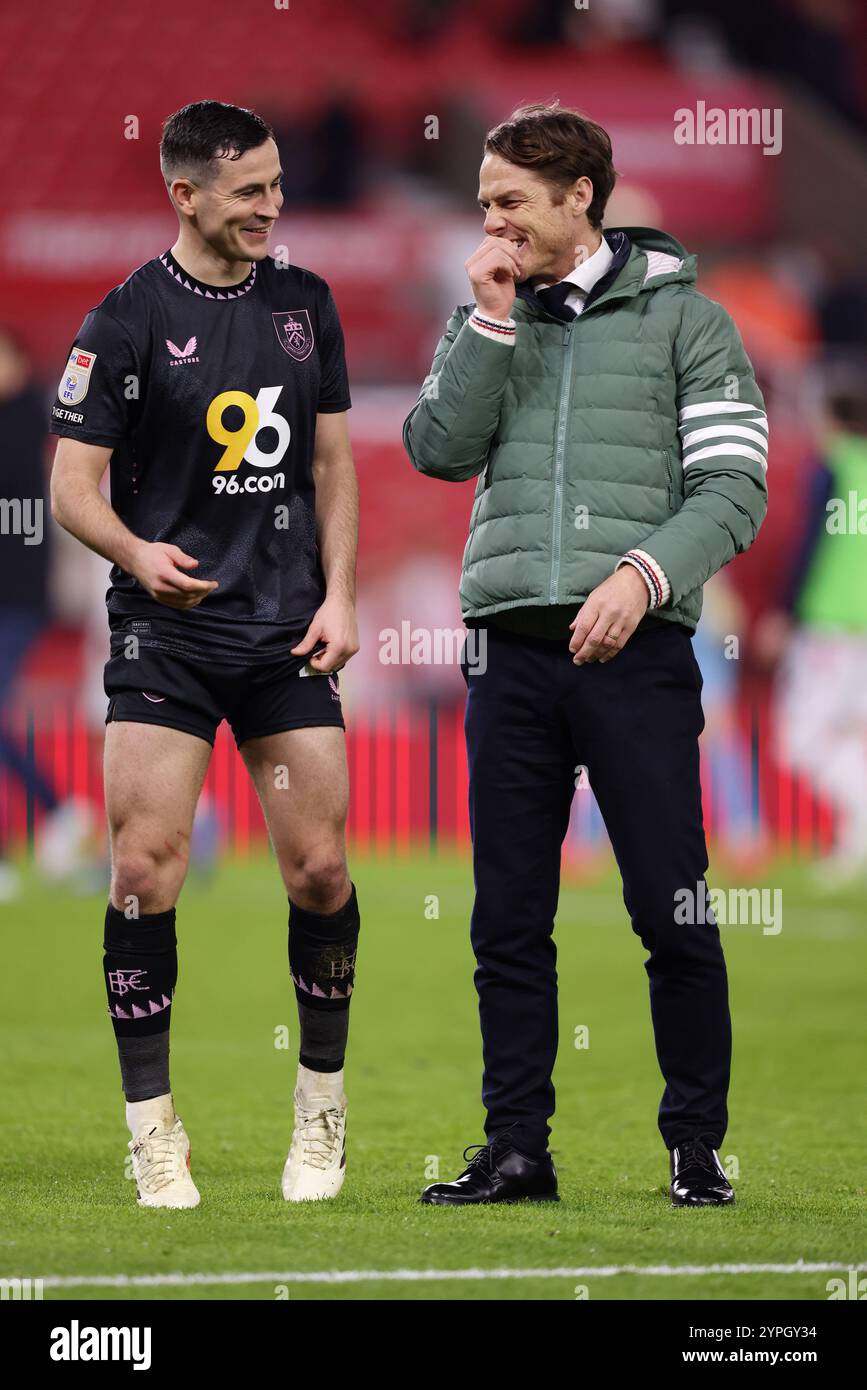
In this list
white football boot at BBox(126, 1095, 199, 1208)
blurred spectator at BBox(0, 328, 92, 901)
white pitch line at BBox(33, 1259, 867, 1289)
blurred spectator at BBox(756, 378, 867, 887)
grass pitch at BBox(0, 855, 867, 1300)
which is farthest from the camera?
blurred spectator at BBox(756, 378, 867, 887)

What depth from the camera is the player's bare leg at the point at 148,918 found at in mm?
3943

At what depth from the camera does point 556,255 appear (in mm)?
4074

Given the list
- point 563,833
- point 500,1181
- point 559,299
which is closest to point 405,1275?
point 500,1181

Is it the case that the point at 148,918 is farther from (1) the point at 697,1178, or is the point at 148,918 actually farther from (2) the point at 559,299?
(2) the point at 559,299

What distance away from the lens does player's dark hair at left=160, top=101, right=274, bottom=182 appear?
3.96 metres

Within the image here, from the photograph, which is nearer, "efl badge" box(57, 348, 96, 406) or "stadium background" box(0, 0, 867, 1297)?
"efl badge" box(57, 348, 96, 406)

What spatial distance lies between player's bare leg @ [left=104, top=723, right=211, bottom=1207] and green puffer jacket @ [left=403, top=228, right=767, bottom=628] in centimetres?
68

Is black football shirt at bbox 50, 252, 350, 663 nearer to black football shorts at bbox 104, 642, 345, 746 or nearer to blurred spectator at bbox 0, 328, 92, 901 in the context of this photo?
black football shorts at bbox 104, 642, 345, 746

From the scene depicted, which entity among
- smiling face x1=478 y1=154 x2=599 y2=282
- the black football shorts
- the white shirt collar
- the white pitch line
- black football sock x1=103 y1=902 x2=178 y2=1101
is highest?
smiling face x1=478 y1=154 x2=599 y2=282

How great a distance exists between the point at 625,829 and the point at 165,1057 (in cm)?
100

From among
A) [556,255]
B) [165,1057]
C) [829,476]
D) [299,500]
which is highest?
[829,476]

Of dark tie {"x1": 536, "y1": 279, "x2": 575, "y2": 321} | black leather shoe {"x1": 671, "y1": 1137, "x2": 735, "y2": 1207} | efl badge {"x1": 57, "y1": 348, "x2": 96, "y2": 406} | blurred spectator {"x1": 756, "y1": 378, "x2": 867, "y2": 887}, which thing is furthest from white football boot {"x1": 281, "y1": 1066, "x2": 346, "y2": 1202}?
blurred spectator {"x1": 756, "y1": 378, "x2": 867, "y2": 887}
